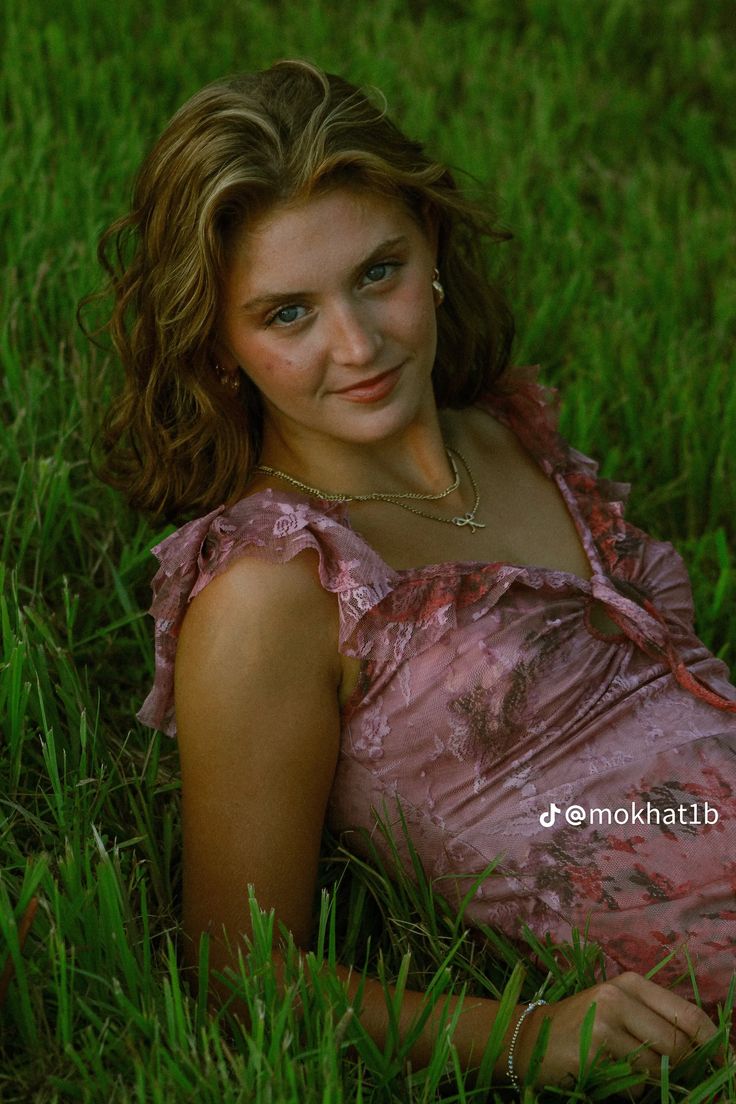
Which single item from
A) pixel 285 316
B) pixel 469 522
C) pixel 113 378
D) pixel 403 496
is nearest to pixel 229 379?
pixel 285 316

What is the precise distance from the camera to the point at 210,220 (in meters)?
1.70

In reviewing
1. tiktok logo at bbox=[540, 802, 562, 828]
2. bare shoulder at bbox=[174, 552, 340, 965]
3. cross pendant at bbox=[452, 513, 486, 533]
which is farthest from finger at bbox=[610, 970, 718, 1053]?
cross pendant at bbox=[452, 513, 486, 533]

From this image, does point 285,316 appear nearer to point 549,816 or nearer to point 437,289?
point 437,289

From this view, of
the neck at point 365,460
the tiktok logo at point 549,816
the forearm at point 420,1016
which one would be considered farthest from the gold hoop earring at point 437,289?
the forearm at point 420,1016

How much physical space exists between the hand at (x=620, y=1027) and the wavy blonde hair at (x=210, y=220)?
86 cm

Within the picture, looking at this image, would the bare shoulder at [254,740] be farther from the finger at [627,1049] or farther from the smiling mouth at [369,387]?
the finger at [627,1049]

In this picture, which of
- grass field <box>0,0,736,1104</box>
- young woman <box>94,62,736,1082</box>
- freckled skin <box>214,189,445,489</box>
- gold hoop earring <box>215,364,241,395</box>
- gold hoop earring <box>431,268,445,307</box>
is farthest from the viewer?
gold hoop earring <box>431,268,445,307</box>

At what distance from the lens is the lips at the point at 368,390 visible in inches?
70.4

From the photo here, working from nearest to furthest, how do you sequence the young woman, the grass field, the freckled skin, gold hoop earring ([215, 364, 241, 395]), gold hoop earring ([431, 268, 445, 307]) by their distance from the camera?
1. the grass field
2. the young woman
3. the freckled skin
4. gold hoop earring ([215, 364, 241, 395])
5. gold hoop earring ([431, 268, 445, 307])

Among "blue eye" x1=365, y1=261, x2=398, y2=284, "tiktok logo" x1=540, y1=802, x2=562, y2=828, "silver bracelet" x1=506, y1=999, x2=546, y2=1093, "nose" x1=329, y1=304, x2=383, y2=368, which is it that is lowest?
"silver bracelet" x1=506, y1=999, x2=546, y2=1093

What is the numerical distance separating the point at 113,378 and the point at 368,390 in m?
0.96

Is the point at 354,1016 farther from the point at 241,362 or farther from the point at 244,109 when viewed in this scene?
the point at 244,109

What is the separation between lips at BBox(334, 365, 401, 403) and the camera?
5.87 feet

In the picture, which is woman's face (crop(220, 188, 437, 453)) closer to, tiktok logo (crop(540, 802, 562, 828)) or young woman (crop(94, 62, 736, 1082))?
young woman (crop(94, 62, 736, 1082))
